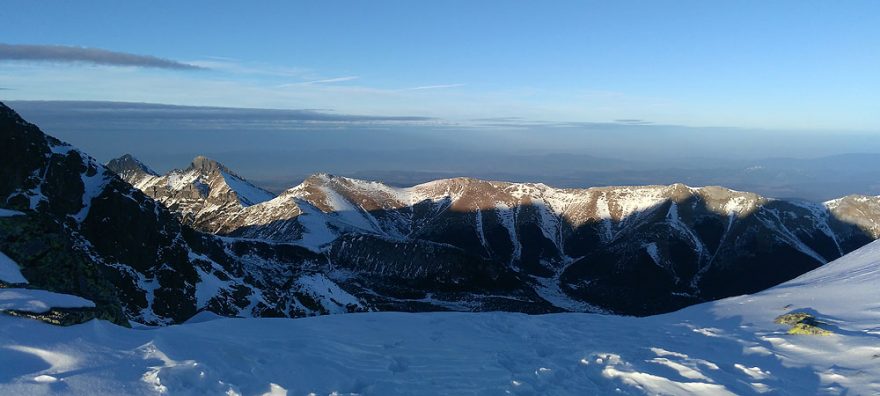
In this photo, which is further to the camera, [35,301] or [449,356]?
[449,356]

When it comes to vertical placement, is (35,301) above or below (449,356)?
above

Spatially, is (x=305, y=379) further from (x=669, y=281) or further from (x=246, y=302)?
(x=669, y=281)

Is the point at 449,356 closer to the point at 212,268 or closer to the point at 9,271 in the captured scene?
the point at 9,271

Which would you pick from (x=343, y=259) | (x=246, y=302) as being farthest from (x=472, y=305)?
(x=246, y=302)

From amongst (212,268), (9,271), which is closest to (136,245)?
(212,268)

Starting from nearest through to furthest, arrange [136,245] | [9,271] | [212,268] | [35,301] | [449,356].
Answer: [35,301] → [9,271] → [449,356] → [136,245] → [212,268]

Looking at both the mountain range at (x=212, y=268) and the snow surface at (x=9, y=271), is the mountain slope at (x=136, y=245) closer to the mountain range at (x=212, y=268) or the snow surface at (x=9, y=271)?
the mountain range at (x=212, y=268)
